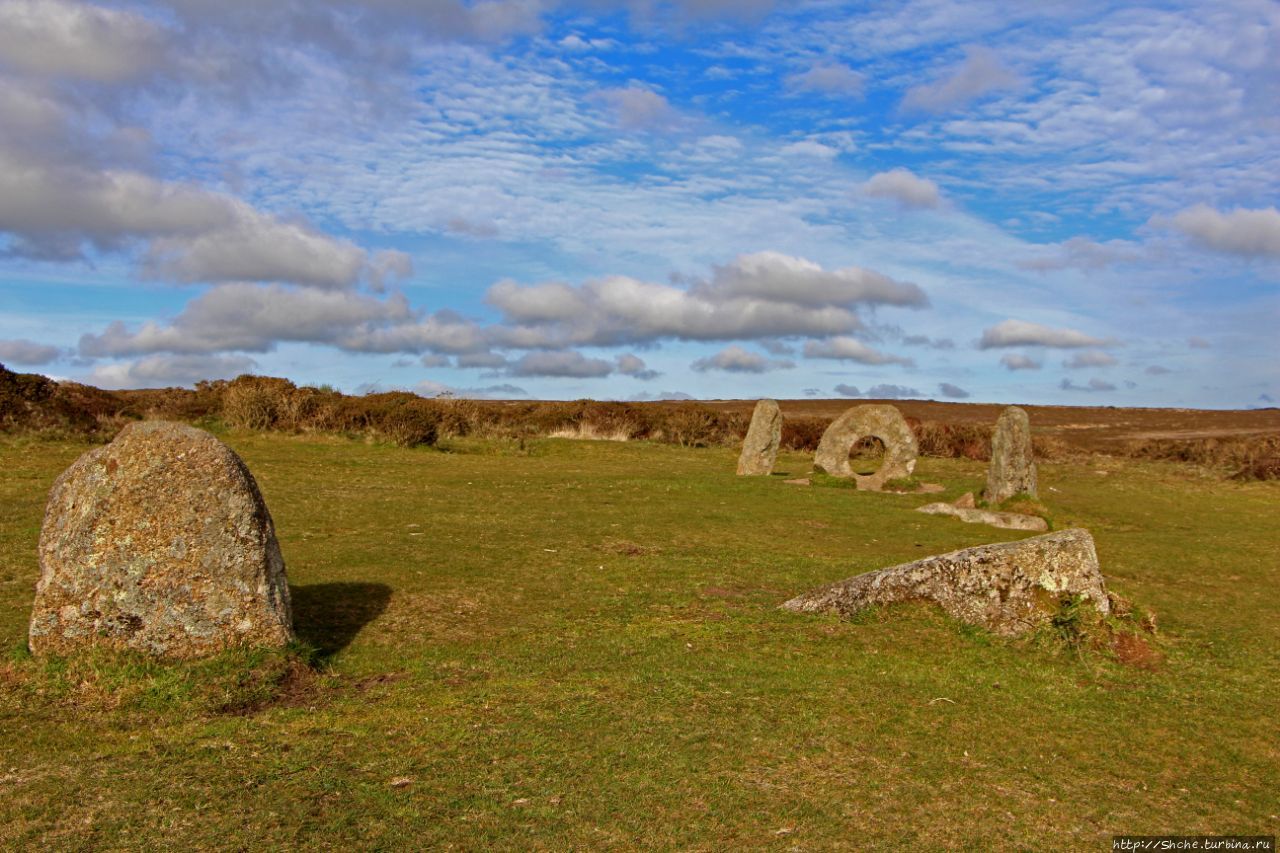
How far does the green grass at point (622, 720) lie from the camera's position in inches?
226

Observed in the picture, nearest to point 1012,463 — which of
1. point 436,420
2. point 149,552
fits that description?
point 149,552

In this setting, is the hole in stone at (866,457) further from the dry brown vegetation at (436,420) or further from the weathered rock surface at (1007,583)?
the weathered rock surface at (1007,583)

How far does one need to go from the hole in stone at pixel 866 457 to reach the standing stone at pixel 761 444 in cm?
272

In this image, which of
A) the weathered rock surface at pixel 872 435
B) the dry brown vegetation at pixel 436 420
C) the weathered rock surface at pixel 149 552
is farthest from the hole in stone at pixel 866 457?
the weathered rock surface at pixel 149 552

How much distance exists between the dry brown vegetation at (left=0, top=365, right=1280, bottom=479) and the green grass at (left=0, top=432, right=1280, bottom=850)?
16560 mm

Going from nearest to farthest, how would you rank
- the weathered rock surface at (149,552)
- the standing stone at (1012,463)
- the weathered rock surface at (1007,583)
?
the weathered rock surface at (149,552)
the weathered rock surface at (1007,583)
the standing stone at (1012,463)

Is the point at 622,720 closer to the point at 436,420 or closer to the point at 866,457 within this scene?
the point at 436,420

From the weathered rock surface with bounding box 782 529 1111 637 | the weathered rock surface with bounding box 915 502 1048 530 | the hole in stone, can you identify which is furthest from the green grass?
the hole in stone

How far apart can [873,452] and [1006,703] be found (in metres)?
28.9

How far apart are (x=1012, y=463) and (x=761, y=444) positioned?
6.97 metres

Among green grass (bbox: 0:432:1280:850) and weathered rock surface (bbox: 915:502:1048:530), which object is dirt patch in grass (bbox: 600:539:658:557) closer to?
green grass (bbox: 0:432:1280:850)

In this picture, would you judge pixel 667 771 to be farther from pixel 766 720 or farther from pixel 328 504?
pixel 328 504

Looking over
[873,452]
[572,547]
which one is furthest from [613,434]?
[572,547]

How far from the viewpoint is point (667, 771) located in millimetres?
6426
